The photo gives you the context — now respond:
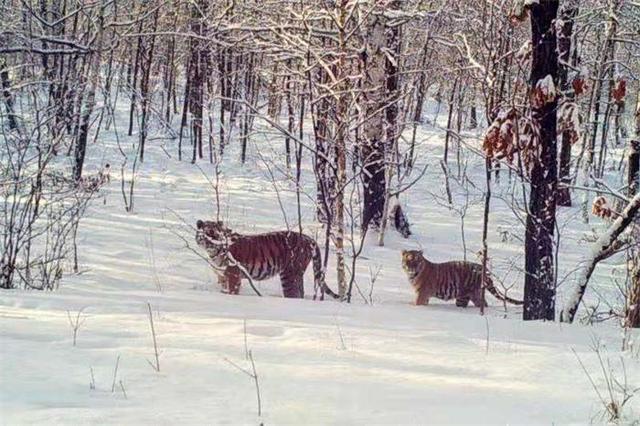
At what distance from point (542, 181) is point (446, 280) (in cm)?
291

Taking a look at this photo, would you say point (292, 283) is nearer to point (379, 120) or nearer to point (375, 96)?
point (375, 96)

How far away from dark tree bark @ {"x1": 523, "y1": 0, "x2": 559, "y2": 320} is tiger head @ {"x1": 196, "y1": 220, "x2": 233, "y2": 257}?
3429mm

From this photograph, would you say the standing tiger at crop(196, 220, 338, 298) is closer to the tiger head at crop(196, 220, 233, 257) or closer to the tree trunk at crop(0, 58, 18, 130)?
the tiger head at crop(196, 220, 233, 257)

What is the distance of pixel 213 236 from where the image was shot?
8531 millimetres

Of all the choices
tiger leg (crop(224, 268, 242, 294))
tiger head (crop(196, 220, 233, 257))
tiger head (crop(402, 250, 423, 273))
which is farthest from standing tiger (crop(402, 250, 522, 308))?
tiger head (crop(196, 220, 233, 257))

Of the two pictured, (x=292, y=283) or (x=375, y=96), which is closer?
(x=292, y=283)

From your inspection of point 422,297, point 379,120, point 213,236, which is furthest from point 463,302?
point 379,120

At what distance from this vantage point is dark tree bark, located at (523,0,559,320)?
248 inches

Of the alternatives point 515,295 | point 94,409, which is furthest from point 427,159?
point 94,409

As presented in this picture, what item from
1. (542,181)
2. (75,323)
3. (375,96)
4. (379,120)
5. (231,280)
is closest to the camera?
(75,323)

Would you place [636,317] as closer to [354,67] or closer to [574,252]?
[354,67]

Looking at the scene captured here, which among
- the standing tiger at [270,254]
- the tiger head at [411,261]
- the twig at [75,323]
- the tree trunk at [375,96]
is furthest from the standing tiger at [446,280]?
the twig at [75,323]

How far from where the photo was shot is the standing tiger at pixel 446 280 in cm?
906

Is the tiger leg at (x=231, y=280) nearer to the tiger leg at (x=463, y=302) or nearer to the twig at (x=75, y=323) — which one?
the tiger leg at (x=463, y=302)
